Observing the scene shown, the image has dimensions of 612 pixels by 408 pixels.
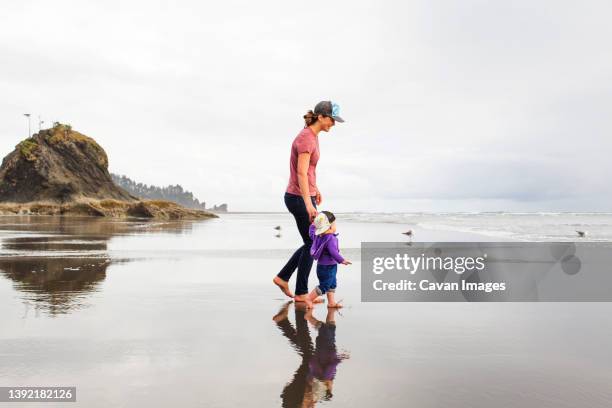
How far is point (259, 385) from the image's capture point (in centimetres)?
289

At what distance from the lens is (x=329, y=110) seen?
19.4ft

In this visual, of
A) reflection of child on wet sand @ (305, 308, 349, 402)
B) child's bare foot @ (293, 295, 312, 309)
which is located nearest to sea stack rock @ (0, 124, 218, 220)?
child's bare foot @ (293, 295, 312, 309)

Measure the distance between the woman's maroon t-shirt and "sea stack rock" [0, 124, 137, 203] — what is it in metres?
70.9

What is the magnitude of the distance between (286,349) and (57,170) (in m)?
78.9

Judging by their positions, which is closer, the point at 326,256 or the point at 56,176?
the point at 326,256

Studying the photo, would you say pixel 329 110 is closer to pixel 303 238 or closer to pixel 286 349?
pixel 303 238

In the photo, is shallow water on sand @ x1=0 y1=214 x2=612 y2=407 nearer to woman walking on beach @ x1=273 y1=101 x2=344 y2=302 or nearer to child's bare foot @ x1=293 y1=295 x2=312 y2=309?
child's bare foot @ x1=293 y1=295 x2=312 y2=309

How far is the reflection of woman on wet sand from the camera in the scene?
2737 mm

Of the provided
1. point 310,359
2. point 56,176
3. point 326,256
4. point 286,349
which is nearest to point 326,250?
point 326,256

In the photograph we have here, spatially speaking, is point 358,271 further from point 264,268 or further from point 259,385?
point 259,385

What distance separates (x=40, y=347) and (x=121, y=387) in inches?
47.1

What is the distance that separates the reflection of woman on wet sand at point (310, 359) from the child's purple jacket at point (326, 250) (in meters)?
0.64

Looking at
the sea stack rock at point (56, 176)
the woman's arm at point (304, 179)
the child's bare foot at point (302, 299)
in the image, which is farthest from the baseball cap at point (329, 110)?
the sea stack rock at point (56, 176)

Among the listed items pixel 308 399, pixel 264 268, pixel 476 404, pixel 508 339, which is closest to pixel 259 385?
pixel 308 399
